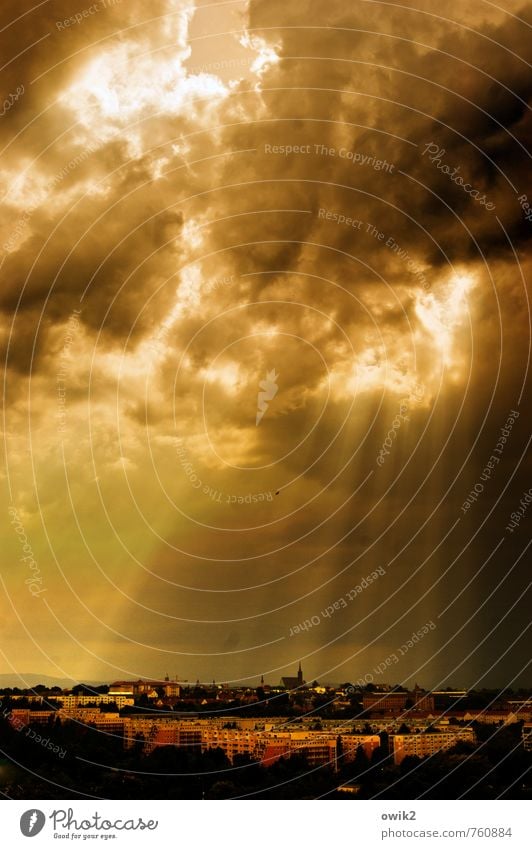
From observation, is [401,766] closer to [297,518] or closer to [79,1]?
[297,518]

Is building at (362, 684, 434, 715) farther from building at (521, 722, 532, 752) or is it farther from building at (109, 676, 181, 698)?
building at (109, 676, 181, 698)

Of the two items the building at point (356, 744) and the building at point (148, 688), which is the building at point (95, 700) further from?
the building at point (356, 744)

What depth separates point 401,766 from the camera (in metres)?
25.8

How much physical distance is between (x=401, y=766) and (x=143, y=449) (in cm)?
1093

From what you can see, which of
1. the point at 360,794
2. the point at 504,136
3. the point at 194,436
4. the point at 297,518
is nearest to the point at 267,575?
the point at 297,518

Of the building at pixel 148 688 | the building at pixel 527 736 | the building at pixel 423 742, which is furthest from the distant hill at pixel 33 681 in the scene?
the building at pixel 527 736

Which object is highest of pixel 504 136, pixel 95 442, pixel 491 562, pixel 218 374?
pixel 504 136

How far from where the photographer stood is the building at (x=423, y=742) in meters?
26.3

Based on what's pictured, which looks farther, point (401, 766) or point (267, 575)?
point (267, 575)

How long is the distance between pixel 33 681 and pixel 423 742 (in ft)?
34.7
